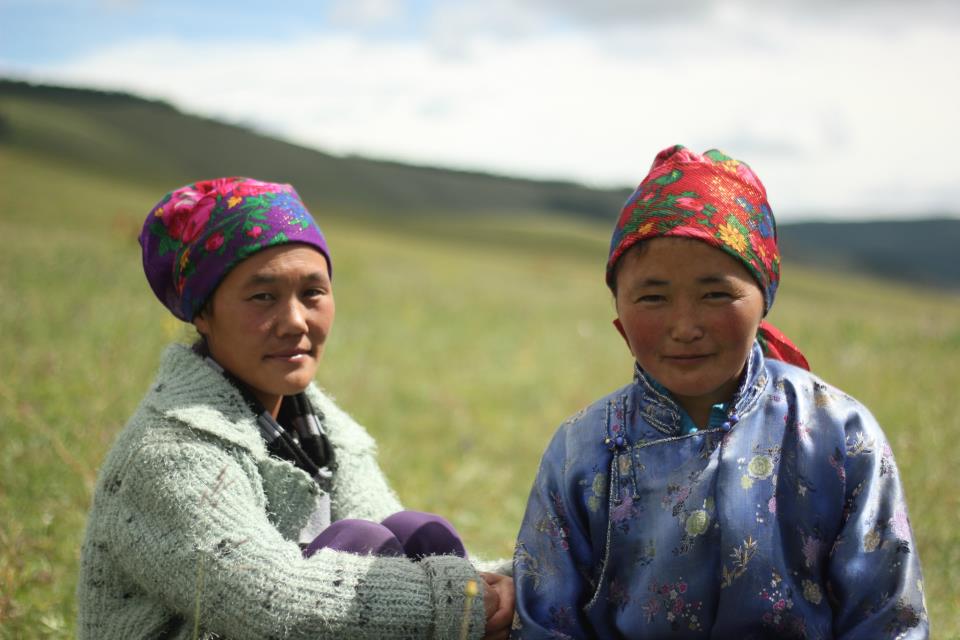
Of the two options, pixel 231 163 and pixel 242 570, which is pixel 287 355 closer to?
pixel 242 570

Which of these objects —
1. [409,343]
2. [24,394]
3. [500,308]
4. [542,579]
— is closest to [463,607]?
[542,579]

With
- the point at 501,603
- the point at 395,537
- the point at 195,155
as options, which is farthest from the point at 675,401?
→ the point at 195,155

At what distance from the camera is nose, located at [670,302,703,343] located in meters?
2.74

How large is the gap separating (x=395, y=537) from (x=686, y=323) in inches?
51.1

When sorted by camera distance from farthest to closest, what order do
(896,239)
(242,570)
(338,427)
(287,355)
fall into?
(896,239), (338,427), (287,355), (242,570)

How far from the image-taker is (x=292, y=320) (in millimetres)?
3277

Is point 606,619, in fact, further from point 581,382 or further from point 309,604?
point 581,382

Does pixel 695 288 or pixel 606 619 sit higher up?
pixel 695 288

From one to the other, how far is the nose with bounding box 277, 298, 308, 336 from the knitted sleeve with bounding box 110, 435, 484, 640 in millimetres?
491

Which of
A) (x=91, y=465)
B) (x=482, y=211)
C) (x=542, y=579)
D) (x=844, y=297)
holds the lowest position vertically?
(x=91, y=465)

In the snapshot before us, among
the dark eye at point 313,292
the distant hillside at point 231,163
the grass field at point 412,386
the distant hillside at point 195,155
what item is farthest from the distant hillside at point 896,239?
the dark eye at point 313,292

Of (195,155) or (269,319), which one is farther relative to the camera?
(195,155)

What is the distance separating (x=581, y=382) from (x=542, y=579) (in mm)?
7239

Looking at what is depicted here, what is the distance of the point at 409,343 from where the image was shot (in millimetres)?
11797
